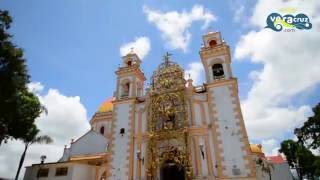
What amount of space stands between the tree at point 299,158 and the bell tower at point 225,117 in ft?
63.8

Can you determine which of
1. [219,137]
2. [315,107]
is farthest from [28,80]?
[315,107]

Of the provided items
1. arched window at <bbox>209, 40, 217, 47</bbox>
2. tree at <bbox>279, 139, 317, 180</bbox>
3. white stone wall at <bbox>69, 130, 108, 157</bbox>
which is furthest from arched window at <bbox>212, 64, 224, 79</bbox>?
tree at <bbox>279, 139, 317, 180</bbox>

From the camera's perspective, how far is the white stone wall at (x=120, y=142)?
19.9 m

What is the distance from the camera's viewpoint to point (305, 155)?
35719 millimetres

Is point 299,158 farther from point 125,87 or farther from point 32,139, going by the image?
point 32,139

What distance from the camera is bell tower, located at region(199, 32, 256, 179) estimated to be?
1725 cm

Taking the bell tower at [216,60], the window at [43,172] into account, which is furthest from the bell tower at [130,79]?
the window at [43,172]

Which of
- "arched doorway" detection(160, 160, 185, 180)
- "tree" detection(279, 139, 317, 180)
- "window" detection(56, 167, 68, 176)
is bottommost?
"arched doorway" detection(160, 160, 185, 180)

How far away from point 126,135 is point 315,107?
16302 mm

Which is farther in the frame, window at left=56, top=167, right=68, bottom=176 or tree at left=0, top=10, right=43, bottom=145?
window at left=56, top=167, right=68, bottom=176

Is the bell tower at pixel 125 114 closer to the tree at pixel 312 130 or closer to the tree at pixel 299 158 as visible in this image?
the tree at pixel 312 130

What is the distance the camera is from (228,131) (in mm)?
18594

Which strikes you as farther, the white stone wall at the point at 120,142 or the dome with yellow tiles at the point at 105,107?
the dome with yellow tiles at the point at 105,107

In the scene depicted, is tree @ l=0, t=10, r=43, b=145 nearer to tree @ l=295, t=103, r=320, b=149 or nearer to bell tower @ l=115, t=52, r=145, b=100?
bell tower @ l=115, t=52, r=145, b=100
